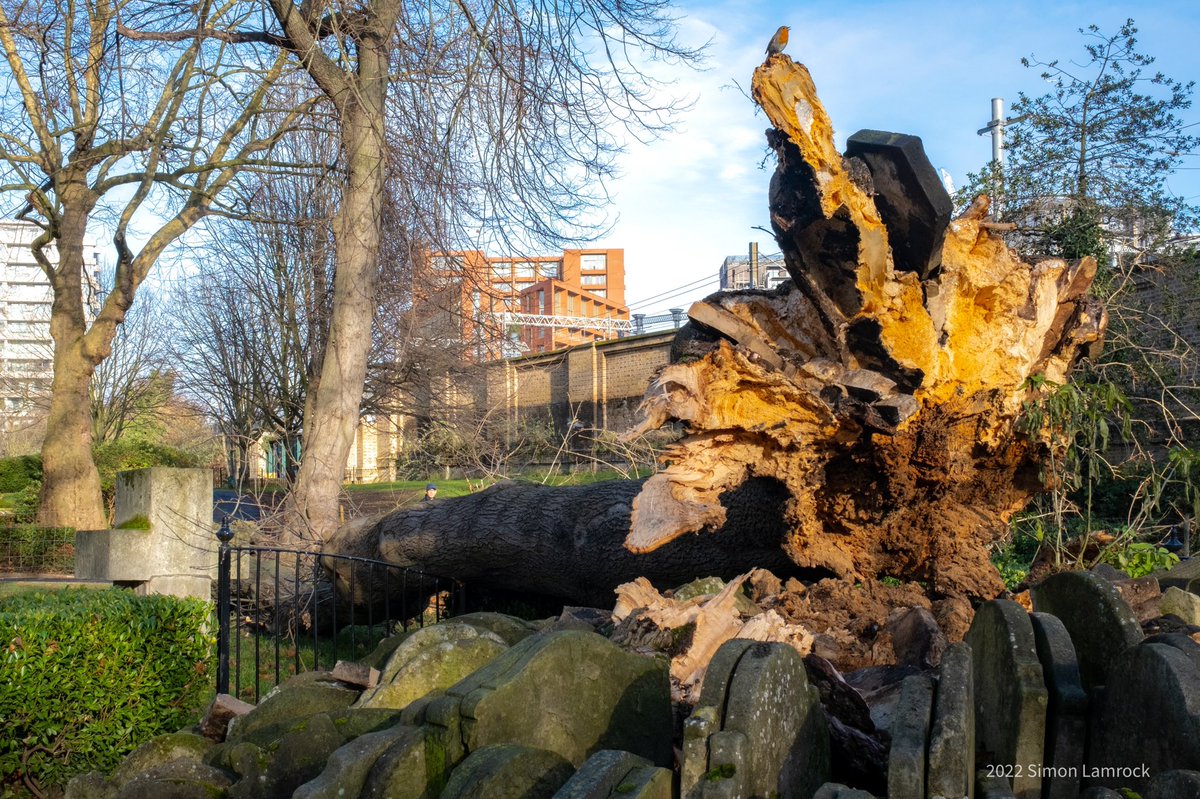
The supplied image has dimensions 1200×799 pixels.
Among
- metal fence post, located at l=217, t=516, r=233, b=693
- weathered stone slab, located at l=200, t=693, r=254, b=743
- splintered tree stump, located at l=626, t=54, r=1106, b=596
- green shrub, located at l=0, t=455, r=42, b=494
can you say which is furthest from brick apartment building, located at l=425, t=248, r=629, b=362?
green shrub, located at l=0, t=455, r=42, b=494

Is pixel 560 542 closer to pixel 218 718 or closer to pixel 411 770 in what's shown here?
pixel 218 718

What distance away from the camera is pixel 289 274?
687 inches

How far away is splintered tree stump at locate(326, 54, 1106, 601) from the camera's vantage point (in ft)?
14.8

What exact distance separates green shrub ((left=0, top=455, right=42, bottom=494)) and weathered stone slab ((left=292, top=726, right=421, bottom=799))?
20758mm

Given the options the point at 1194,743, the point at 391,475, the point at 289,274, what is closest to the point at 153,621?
the point at 1194,743

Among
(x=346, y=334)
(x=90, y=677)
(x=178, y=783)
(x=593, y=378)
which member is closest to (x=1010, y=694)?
(x=178, y=783)

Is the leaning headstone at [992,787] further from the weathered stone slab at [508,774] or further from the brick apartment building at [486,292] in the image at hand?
the brick apartment building at [486,292]

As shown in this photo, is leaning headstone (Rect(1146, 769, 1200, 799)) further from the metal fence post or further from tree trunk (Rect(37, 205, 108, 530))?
tree trunk (Rect(37, 205, 108, 530))

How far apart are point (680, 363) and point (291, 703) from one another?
2.47m

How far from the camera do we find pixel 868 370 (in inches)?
190

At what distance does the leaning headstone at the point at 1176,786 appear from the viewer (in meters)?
2.08

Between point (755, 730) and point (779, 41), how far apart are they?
3.00 m

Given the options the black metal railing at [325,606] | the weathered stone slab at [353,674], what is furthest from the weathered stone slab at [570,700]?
the black metal railing at [325,606]

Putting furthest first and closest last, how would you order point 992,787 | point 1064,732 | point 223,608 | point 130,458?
point 130,458, point 223,608, point 1064,732, point 992,787
